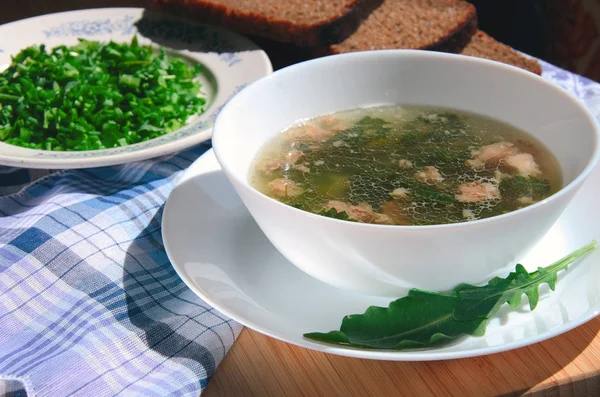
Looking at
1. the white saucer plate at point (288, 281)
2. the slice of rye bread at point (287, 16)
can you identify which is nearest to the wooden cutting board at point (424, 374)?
the white saucer plate at point (288, 281)

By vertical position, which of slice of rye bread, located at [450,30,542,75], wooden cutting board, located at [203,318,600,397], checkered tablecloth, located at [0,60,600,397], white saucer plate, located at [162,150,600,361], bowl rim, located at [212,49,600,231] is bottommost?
slice of rye bread, located at [450,30,542,75]

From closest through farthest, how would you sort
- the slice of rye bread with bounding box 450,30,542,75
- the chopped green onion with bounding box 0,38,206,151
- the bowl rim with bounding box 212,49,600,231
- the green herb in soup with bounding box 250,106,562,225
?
1. the bowl rim with bounding box 212,49,600,231
2. the green herb in soup with bounding box 250,106,562,225
3. the chopped green onion with bounding box 0,38,206,151
4. the slice of rye bread with bounding box 450,30,542,75

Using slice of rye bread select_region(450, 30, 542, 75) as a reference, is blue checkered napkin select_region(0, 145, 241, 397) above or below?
above

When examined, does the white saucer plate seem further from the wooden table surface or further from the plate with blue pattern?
the plate with blue pattern

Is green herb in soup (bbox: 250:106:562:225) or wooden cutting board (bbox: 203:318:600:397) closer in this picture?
wooden cutting board (bbox: 203:318:600:397)

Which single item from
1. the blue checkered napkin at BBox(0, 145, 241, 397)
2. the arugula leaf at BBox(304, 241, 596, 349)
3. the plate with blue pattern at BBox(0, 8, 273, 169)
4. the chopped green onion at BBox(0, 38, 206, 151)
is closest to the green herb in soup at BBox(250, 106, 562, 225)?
the arugula leaf at BBox(304, 241, 596, 349)

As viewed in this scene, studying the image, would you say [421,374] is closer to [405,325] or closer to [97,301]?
[405,325]
